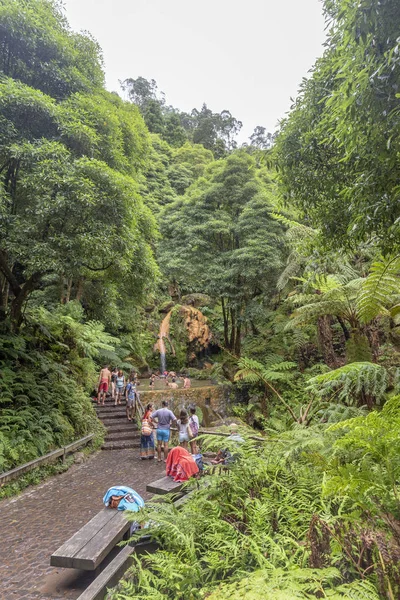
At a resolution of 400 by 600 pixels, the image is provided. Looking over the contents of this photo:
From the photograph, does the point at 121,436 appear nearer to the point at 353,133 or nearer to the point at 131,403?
the point at 131,403

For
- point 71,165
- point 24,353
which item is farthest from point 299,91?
point 24,353

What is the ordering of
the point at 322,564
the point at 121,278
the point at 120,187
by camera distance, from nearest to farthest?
the point at 322,564, the point at 120,187, the point at 121,278

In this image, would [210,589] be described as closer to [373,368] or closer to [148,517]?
[148,517]

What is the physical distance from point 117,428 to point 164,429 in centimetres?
353

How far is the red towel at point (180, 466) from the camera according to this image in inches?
209

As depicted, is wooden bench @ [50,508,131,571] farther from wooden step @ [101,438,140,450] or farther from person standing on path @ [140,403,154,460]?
wooden step @ [101,438,140,450]

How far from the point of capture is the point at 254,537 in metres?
2.58

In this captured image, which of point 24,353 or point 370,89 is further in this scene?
point 24,353

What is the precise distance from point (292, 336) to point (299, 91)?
1270 cm

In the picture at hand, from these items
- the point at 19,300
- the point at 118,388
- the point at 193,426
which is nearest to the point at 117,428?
the point at 118,388

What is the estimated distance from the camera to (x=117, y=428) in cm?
1116

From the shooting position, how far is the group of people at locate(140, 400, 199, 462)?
7.44m

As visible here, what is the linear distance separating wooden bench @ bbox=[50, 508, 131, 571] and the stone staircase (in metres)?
6.37

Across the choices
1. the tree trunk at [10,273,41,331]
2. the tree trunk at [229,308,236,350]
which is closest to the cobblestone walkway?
the tree trunk at [10,273,41,331]
